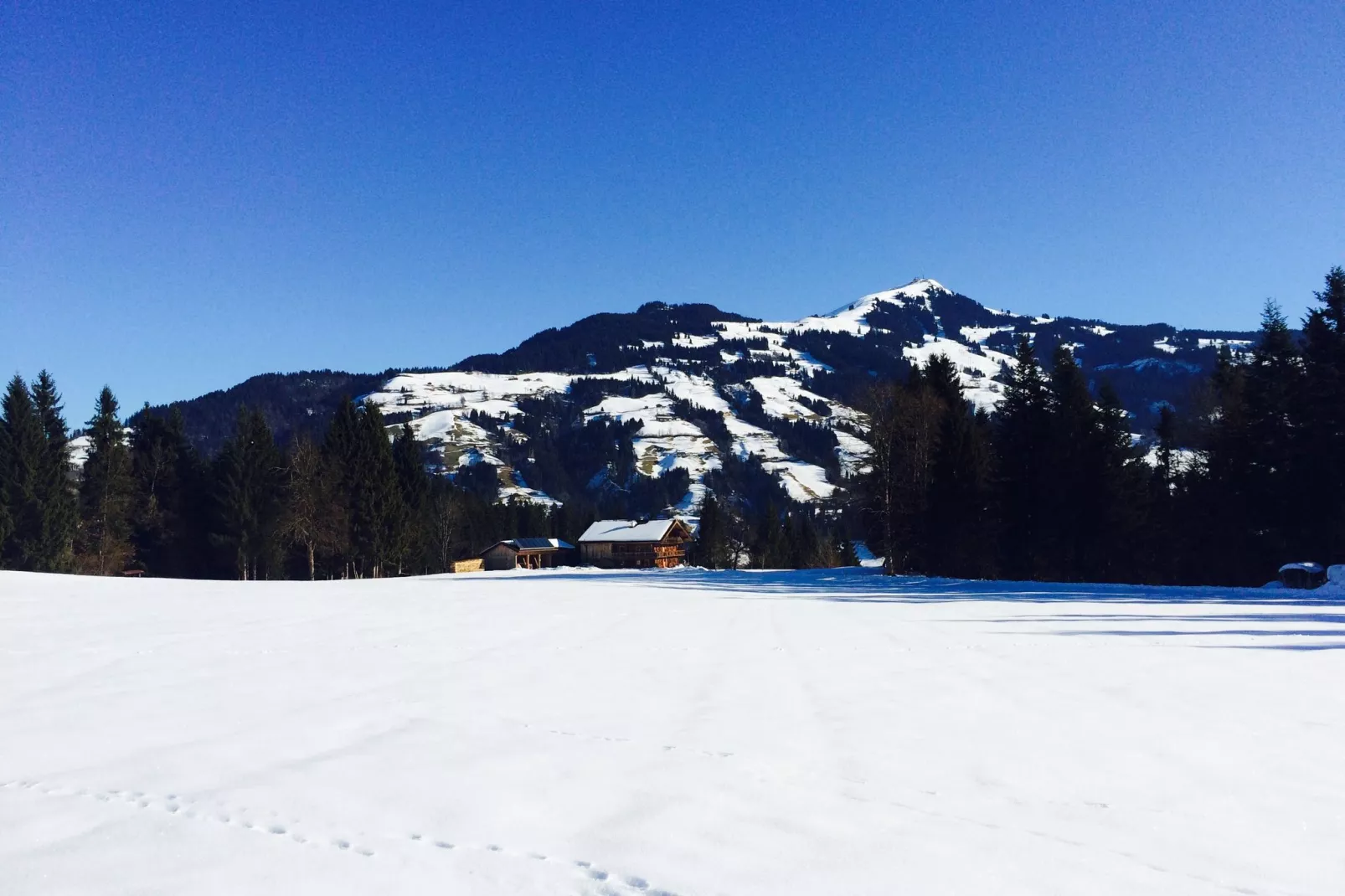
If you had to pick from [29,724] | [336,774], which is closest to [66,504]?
[29,724]

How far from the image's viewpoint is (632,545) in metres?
84.5

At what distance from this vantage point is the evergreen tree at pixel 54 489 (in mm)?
41094

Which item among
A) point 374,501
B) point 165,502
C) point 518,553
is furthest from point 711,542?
point 165,502

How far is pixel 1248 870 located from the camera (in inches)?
125

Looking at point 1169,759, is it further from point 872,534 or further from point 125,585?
point 872,534

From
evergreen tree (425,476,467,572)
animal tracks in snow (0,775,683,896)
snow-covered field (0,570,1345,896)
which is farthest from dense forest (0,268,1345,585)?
animal tracks in snow (0,775,683,896)

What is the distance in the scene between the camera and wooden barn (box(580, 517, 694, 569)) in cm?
8431

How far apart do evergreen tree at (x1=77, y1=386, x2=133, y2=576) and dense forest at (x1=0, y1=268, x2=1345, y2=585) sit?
0.12 metres

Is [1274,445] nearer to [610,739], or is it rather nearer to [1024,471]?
[1024,471]

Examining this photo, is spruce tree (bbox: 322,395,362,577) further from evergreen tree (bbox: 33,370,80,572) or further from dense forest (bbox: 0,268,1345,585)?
evergreen tree (bbox: 33,370,80,572)

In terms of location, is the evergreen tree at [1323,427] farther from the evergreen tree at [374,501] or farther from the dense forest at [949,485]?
the evergreen tree at [374,501]

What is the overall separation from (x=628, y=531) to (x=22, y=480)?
55037 mm

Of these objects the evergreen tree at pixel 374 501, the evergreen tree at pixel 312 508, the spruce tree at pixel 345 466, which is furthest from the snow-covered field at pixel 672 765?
the evergreen tree at pixel 374 501

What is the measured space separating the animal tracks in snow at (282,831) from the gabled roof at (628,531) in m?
80.4
